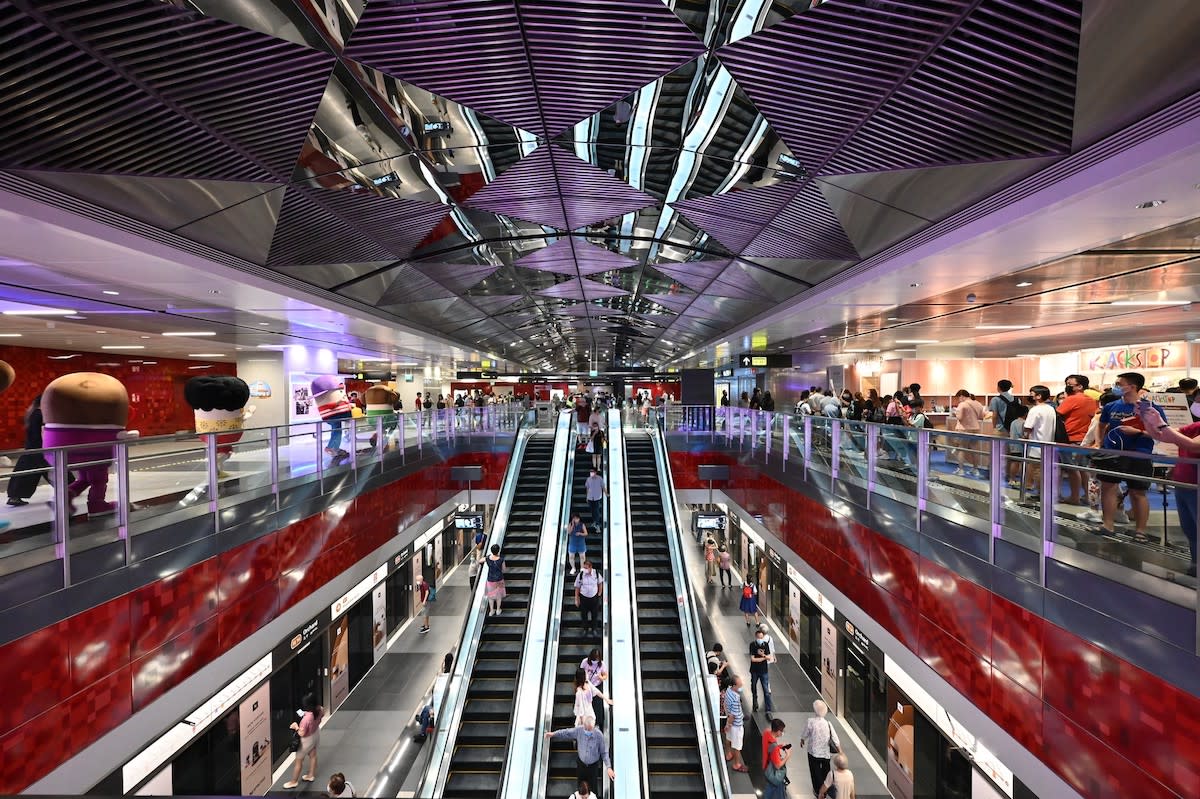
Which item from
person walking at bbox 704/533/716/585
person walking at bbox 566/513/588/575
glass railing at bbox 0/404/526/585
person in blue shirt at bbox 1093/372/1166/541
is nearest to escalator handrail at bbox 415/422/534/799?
person walking at bbox 566/513/588/575

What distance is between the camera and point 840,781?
744 centimetres

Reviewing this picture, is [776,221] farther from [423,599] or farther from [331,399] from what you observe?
[423,599]

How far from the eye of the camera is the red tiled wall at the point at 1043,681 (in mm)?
3461

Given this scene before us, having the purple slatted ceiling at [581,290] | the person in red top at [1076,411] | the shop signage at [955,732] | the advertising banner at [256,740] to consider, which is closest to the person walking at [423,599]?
the advertising banner at [256,740]

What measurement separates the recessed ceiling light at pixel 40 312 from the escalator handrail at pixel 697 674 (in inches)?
456

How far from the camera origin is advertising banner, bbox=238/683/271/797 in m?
8.56

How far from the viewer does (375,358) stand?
25047 mm

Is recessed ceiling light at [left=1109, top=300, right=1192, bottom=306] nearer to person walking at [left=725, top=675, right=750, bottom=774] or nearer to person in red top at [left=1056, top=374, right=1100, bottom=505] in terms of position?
person in red top at [left=1056, top=374, right=1100, bottom=505]

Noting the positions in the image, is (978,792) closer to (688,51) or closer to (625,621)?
(625,621)

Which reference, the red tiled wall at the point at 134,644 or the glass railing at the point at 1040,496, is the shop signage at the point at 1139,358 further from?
the red tiled wall at the point at 134,644

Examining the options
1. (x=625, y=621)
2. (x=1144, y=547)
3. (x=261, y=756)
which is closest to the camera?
(x=1144, y=547)

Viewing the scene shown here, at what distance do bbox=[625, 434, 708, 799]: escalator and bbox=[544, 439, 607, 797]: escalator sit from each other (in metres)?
0.80

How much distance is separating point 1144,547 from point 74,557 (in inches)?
302

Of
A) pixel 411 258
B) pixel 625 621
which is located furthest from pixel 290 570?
pixel 411 258
